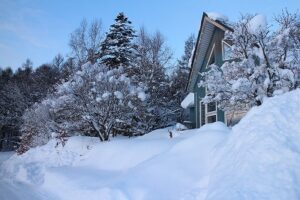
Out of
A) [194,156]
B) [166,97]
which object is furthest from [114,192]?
[166,97]

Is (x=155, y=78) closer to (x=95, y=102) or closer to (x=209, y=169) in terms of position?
Answer: (x=95, y=102)

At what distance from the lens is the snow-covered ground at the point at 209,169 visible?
538 cm

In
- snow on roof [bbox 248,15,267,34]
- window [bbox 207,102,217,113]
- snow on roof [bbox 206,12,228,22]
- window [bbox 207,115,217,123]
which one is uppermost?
snow on roof [bbox 206,12,228,22]

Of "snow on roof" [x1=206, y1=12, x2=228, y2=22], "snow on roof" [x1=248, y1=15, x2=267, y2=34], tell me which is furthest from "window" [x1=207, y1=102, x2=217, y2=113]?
"snow on roof" [x1=248, y1=15, x2=267, y2=34]

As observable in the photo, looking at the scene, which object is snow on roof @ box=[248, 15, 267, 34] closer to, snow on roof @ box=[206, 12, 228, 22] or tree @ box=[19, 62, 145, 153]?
snow on roof @ box=[206, 12, 228, 22]

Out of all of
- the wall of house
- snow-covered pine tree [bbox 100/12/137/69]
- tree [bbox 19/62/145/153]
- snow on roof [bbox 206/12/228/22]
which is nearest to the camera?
tree [bbox 19/62/145/153]

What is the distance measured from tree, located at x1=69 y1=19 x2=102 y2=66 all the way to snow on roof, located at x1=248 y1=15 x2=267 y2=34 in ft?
71.0

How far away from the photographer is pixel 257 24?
1226cm

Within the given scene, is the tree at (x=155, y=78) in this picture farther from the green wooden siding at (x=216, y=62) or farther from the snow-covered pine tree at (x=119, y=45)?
the green wooden siding at (x=216, y=62)

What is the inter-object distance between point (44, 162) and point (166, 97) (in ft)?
46.7

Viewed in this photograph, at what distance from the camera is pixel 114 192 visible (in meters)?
7.37

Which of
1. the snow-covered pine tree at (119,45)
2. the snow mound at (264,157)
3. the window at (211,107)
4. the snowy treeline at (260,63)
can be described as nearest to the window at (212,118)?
the window at (211,107)

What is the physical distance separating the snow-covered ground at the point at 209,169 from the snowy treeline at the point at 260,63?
3.27 meters

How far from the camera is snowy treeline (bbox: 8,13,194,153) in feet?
54.7
